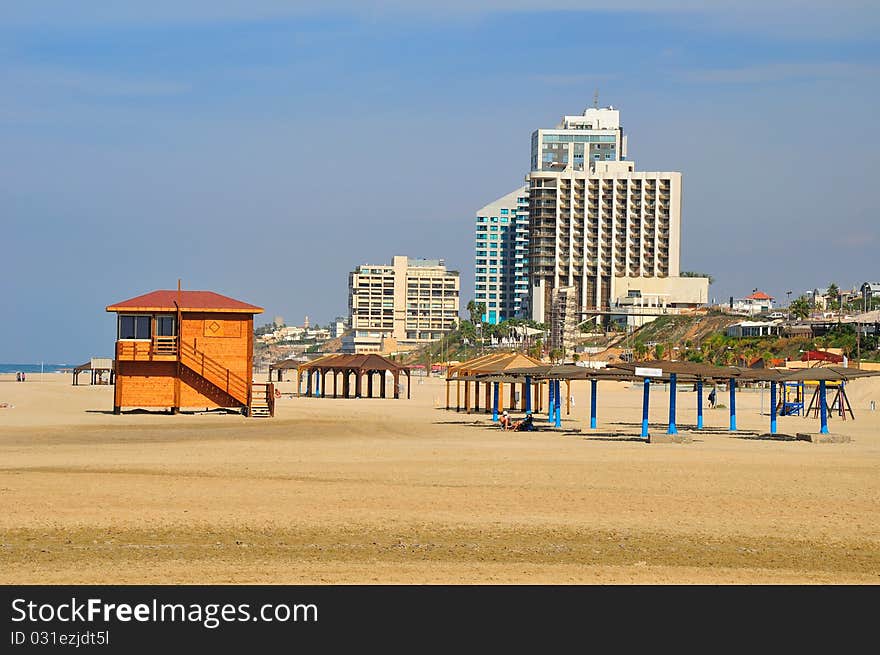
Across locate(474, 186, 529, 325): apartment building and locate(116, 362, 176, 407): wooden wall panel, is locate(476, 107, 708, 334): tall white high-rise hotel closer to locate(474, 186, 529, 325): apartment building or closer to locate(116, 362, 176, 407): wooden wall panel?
locate(474, 186, 529, 325): apartment building

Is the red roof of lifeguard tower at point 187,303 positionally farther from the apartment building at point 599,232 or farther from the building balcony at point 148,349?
the apartment building at point 599,232

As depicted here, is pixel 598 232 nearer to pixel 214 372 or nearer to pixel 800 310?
pixel 800 310

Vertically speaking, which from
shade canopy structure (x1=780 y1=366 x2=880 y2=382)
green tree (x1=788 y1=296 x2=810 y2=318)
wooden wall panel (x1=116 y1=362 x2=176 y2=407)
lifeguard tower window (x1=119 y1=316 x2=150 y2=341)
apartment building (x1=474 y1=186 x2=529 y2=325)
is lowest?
wooden wall panel (x1=116 y1=362 x2=176 y2=407)

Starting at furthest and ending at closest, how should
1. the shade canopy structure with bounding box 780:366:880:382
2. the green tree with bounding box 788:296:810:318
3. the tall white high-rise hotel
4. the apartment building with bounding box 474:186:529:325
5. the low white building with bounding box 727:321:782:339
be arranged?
the apartment building with bounding box 474:186:529:325 < the tall white high-rise hotel < the green tree with bounding box 788:296:810:318 < the low white building with bounding box 727:321:782:339 < the shade canopy structure with bounding box 780:366:880:382

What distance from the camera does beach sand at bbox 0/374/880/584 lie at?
11.5 metres

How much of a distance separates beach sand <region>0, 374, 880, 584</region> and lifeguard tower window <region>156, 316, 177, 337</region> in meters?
9.02

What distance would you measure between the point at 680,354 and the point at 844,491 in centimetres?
9667

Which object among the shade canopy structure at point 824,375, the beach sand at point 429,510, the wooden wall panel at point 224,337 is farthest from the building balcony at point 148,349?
the shade canopy structure at point 824,375

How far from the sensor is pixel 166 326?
1489 inches

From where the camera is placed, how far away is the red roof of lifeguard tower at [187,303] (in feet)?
123

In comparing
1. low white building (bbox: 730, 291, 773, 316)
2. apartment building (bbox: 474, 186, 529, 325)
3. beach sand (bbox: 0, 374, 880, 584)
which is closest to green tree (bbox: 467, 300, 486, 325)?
apartment building (bbox: 474, 186, 529, 325)
